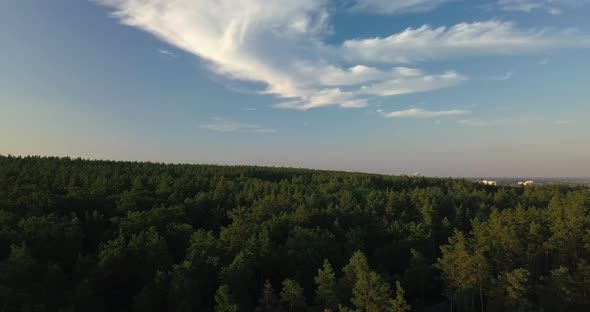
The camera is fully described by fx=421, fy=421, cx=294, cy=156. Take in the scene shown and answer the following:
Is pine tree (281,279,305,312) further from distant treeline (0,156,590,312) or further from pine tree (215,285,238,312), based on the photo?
pine tree (215,285,238,312)

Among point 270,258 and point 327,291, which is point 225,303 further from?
point 270,258

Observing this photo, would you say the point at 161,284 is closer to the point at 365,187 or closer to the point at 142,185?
the point at 142,185

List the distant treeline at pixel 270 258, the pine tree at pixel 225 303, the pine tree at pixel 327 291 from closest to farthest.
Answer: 1. the pine tree at pixel 225 303
2. the pine tree at pixel 327 291
3. the distant treeline at pixel 270 258

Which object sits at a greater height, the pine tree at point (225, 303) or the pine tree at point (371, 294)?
the pine tree at point (371, 294)

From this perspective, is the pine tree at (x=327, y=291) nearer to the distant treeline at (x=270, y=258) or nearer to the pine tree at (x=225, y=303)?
the distant treeline at (x=270, y=258)

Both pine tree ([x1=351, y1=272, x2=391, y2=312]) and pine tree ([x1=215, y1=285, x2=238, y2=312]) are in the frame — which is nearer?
pine tree ([x1=351, y1=272, x2=391, y2=312])

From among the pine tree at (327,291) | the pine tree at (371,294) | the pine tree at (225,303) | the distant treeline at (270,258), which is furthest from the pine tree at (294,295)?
the pine tree at (371,294)

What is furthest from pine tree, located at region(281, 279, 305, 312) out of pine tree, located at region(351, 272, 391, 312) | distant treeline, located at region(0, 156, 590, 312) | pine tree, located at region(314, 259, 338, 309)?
pine tree, located at region(351, 272, 391, 312)

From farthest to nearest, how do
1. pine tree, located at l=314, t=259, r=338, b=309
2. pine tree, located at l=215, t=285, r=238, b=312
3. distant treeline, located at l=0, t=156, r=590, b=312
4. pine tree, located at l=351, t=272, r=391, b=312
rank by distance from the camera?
distant treeline, located at l=0, t=156, r=590, b=312 < pine tree, located at l=314, t=259, r=338, b=309 < pine tree, located at l=215, t=285, r=238, b=312 < pine tree, located at l=351, t=272, r=391, b=312
